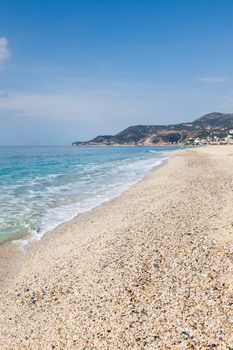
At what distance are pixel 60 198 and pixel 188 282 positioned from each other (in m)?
13.7

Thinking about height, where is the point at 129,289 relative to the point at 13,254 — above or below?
above

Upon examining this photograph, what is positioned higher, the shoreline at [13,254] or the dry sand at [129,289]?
the dry sand at [129,289]

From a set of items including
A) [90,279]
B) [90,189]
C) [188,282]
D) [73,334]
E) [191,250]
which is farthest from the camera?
[90,189]

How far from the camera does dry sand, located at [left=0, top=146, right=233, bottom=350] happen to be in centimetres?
448

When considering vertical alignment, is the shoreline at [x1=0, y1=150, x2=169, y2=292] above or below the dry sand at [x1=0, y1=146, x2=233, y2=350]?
below

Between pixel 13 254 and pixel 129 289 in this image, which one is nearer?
pixel 129 289

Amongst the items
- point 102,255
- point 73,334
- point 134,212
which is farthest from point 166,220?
point 73,334

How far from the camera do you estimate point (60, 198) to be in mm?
18625

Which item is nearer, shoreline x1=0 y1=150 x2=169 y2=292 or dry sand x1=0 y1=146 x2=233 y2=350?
dry sand x1=0 y1=146 x2=233 y2=350

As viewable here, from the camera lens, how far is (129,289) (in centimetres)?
573

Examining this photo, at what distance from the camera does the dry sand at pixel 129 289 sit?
14.7 ft

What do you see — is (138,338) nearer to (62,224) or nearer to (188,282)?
(188,282)

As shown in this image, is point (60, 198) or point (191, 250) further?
point (60, 198)

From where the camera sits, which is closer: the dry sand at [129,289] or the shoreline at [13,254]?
the dry sand at [129,289]
